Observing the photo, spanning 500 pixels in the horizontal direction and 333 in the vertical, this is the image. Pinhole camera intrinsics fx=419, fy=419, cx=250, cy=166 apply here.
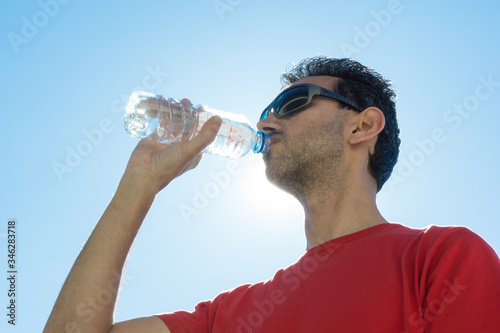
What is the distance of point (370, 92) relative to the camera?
364cm

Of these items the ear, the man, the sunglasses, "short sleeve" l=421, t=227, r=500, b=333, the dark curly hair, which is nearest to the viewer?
"short sleeve" l=421, t=227, r=500, b=333

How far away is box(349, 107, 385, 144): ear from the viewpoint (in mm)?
3248

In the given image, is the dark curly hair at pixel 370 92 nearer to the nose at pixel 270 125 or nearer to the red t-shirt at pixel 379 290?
the nose at pixel 270 125

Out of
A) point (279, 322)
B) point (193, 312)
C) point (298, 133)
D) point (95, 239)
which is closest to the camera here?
point (279, 322)

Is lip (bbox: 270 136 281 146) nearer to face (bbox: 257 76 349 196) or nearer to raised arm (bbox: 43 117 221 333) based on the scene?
face (bbox: 257 76 349 196)

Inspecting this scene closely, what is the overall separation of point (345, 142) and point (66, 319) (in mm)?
2217

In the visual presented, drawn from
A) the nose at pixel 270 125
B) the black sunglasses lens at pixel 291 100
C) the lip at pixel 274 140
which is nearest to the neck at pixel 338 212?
the lip at pixel 274 140

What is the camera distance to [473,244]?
1.86 meters

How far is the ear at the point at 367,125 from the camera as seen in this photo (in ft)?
10.7

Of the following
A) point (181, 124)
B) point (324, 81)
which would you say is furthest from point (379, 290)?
point (181, 124)

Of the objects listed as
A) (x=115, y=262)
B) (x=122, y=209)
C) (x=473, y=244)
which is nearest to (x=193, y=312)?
(x=115, y=262)

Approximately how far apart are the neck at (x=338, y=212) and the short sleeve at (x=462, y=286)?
2.74 feet

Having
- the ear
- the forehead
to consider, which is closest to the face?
the ear

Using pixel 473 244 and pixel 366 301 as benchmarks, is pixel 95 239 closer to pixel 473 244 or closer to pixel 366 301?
pixel 366 301
